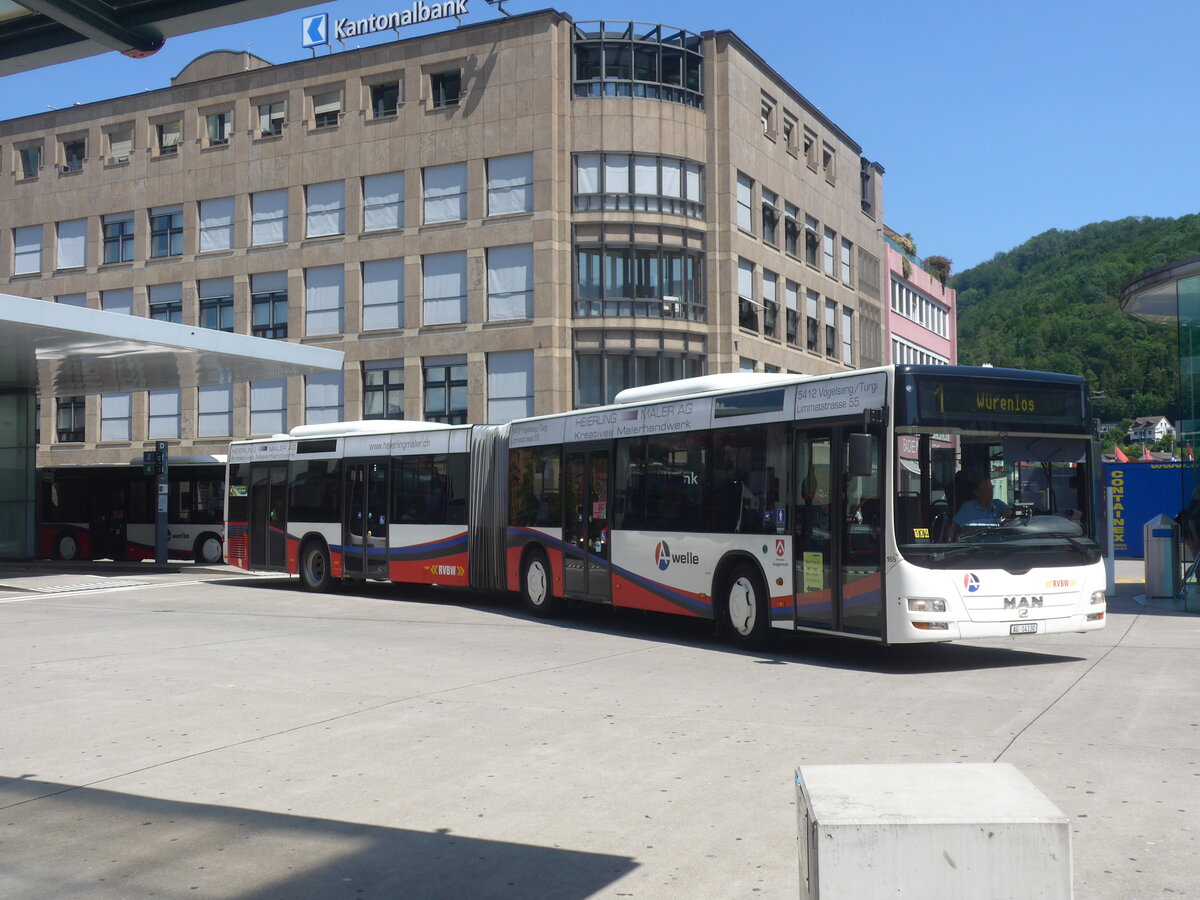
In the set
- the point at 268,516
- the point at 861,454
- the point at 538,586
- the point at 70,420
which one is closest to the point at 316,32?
the point at 70,420

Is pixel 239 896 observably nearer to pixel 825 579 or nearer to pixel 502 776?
pixel 502 776

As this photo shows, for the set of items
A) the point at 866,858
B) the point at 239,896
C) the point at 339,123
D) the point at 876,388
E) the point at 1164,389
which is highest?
the point at 339,123

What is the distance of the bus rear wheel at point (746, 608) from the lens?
43.8 feet

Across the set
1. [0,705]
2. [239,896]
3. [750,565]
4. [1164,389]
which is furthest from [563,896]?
[1164,389]

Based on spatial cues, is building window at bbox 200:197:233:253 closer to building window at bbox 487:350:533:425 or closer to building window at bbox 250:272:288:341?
building window at bbox 250:272:288:341

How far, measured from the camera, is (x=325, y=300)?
4291cm

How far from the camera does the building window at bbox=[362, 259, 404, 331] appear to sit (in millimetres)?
41625

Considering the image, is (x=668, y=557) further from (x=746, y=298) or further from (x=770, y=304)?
(x=770, y=304)

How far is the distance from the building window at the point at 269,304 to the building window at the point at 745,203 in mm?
15674

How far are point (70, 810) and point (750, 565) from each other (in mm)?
8371

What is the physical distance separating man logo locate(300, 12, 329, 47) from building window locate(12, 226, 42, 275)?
13.1m

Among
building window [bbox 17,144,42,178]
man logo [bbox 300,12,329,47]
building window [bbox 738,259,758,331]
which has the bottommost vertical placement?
building window [bbox 738,259,758,331]

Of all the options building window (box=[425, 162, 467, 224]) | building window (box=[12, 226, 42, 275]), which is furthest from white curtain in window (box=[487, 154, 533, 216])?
building window (box=[12, 226, 42, 275])

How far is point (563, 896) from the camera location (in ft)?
16.5
